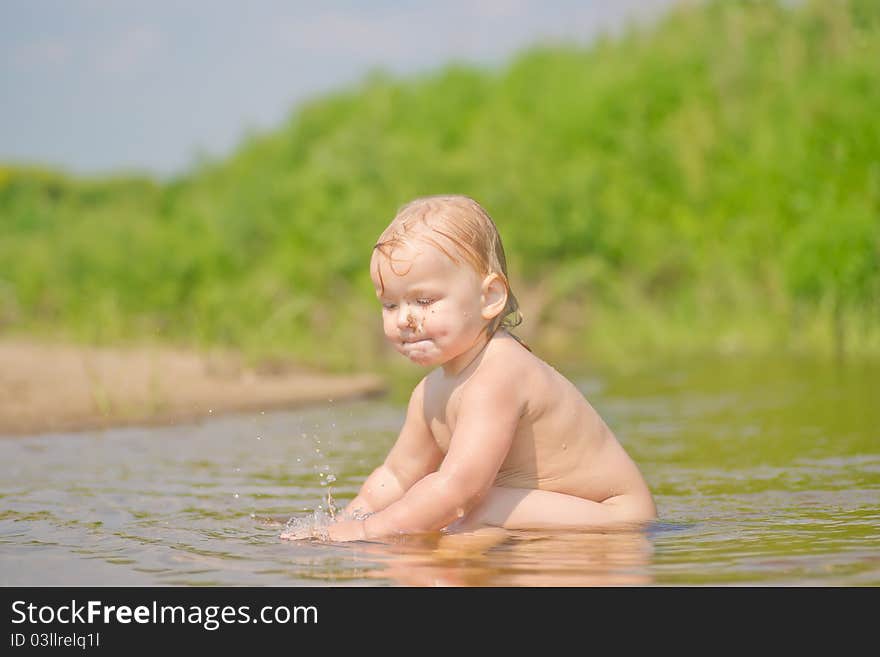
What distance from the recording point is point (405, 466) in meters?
4.35

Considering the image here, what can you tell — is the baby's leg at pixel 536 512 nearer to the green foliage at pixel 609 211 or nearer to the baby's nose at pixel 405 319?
the baby's nose at pixel 405 319

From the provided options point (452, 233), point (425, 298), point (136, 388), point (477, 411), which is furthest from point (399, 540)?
point (136, 388)

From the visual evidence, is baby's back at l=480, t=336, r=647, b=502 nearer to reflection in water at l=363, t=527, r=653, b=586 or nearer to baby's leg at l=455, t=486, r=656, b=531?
baby's leg at l=455, t=486, r=656, b=531

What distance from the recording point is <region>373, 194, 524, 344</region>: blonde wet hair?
3898mm

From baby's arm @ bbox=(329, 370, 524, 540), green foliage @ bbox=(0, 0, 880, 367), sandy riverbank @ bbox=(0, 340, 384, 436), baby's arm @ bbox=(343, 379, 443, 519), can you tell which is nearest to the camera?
baby's arm @ bbox=(329, 370, 524, 540)

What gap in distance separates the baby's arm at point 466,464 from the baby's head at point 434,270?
0.72 feet

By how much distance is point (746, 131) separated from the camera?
1988 cm

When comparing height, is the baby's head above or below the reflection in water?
above

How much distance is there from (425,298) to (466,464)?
0.50 meters
